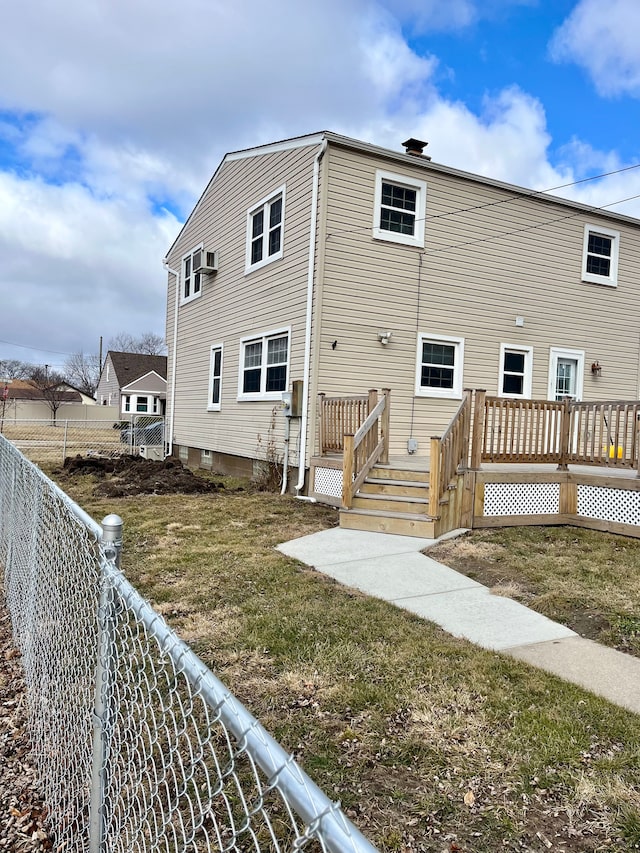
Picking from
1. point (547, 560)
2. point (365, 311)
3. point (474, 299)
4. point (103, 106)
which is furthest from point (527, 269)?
point (103, 106)

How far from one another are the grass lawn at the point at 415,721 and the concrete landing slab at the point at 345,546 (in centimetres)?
103

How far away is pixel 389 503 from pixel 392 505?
6 centimetres

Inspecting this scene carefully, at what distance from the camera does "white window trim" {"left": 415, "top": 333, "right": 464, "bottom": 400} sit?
10.8 meters

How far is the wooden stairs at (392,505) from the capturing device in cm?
708

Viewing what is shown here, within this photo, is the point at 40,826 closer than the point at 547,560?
Yes

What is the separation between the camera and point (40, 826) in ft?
7.66

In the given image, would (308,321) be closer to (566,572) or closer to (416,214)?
(416,214)

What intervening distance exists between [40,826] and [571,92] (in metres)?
16.1

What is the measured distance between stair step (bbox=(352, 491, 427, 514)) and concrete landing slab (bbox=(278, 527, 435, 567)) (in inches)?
15.8

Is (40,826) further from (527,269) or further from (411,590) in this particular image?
(527,269)

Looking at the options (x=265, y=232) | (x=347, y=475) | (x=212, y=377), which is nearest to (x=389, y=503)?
(x=347, y=475)

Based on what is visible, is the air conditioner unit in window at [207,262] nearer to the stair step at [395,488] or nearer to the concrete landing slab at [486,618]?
the stair step at [395,488]

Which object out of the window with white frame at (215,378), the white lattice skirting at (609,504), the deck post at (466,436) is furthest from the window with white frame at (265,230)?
the white lattice skirting at (609,504)

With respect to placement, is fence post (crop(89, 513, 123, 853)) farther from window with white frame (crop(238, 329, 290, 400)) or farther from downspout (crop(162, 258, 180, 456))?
downspout (crop(162, 258, 180, 456))
